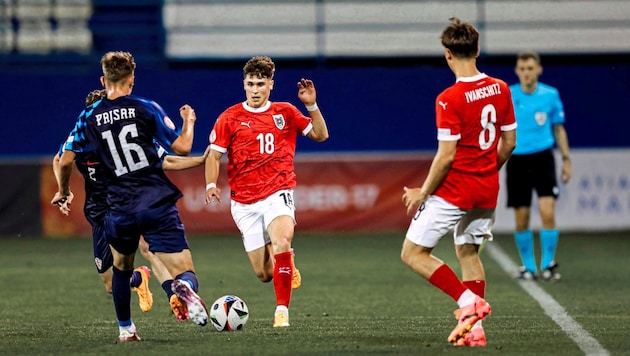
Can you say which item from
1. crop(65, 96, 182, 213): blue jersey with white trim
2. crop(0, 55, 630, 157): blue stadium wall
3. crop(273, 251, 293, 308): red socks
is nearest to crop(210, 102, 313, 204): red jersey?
crop(273, 251, 293, 308): red socks

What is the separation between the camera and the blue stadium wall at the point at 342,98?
1791 centimetres

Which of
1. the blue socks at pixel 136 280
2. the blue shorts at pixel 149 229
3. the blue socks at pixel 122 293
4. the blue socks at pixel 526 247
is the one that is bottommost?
the blue socks at pixel 526 247

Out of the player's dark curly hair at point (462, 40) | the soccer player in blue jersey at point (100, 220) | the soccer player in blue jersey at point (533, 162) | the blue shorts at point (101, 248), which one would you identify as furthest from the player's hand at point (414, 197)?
the soccer player in blue jersey at point (533, 162)

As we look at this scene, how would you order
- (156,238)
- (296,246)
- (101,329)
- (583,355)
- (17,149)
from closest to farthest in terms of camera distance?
(583,355), (156,238), (101,329), (296,246), (17,149)

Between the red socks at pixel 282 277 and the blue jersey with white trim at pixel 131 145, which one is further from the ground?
the blue jersey with white trim at pixel 131 145

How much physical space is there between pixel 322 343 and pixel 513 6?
12856 mm

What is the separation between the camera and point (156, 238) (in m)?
7.04

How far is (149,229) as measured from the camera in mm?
7039

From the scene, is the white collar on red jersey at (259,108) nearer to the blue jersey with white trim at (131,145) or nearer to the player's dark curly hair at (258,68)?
the player's dark curly hair at (258,68)

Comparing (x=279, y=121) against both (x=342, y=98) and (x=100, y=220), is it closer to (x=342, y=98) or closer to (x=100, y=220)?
(x=100, y=220)

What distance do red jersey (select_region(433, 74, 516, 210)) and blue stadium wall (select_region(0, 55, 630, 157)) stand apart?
36.3 feet

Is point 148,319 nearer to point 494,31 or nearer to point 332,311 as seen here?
point 332,311

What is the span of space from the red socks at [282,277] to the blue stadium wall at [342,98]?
32.6 ft

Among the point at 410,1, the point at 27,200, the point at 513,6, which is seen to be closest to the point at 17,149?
the point at 27,200
